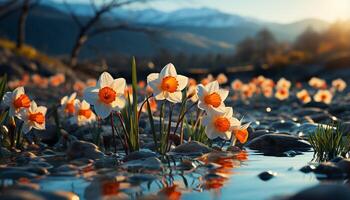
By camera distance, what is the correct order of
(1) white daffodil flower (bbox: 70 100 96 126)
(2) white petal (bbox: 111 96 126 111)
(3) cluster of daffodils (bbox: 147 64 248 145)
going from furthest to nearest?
1. (1) white daffodil flower (bbox: 70 100 96 126)
2. (3) cluster of daffodils (bbox: 147 64 248 145)
3. (2) white petal (bbox: 111 96 126 111)

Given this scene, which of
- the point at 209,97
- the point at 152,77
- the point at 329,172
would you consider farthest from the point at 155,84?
the point at 329,172

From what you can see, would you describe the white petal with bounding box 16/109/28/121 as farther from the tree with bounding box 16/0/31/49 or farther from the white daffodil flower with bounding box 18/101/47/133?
the tree with bounding box 16/0/31/49

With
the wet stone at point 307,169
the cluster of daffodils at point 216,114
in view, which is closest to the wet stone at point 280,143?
the cluster of daffodils at point 216,114

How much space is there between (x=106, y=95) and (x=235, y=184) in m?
1.19

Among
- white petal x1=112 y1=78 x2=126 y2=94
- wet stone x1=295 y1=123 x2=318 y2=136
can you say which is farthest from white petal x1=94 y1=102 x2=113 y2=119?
wet stone x1=295 y1=123 x2=318 y2=136

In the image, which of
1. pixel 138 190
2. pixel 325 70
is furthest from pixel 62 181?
pixel 325 70

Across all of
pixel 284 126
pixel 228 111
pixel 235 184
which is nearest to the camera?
pixel 235 184

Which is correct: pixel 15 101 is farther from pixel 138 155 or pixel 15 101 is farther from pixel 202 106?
pixel 202 106

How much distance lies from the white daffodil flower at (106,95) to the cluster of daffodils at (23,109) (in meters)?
0.68

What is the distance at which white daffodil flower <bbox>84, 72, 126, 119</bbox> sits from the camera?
3320 millimetres

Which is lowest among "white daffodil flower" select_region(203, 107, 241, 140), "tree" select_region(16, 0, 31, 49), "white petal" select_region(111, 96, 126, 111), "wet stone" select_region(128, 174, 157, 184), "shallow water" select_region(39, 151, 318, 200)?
"shallow water" select_region(39, 151, 318, 200)

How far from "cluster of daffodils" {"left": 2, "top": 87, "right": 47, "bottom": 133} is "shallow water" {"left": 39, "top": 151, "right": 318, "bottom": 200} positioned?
121cm

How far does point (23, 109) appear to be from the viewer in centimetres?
380

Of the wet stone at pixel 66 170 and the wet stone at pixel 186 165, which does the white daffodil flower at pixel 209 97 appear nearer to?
the wet stone at pixel 186 165
